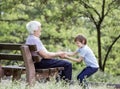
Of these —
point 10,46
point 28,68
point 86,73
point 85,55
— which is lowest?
point 86,73

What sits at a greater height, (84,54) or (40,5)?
(84,54)

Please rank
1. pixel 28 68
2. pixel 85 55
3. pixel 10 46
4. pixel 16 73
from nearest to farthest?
pixel 28 68, pixel 10 46, pixel 16 73, pixel 85 55

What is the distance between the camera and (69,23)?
19453 millimetres

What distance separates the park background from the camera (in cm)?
1742

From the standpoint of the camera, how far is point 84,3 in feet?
55.4

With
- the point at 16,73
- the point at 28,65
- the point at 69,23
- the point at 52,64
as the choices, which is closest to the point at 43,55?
the point at 52,64

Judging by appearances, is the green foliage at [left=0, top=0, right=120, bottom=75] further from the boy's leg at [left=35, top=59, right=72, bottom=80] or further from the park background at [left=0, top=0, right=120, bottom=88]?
the boy's leg at [left=35, top=59, right=72, bottom=80]

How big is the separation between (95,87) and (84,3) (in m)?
7.16

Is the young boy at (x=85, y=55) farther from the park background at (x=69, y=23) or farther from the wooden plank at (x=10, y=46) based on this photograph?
the park background at (x=69, y=23)

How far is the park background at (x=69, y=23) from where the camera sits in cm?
1742

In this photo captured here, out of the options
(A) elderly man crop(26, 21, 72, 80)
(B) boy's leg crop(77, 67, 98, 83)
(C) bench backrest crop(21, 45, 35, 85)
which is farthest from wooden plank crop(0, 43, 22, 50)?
(B) boy's leg crop(77, 67, 98, 83)

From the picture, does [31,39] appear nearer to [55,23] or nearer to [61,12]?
[61,12]

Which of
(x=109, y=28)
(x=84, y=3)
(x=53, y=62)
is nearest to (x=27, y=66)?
(x=53, y=62)

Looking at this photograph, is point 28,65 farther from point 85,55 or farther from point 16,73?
point 85,55
